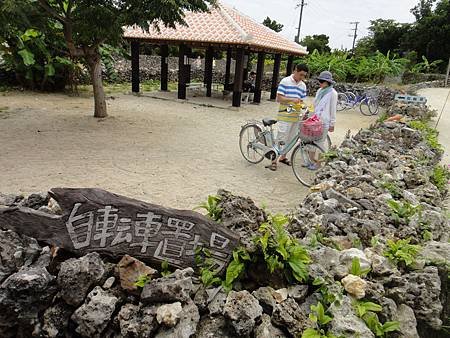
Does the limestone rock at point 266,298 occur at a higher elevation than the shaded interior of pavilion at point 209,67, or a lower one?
lower

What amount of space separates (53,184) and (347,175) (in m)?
3.75

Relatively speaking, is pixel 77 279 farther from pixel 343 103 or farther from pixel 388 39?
pixel 388 39

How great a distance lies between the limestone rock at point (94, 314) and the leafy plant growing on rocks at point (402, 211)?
2181mm

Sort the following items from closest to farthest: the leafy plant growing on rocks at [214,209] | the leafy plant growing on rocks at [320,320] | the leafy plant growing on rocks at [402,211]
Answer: the leafy plant growing on rocks at [320,320]
the leafy plant growing on rocks at [214,209]
the leafy plant growing on rocks at [402,211]

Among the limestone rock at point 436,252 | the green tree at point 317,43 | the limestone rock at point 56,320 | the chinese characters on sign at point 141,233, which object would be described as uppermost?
the green tree at point 317,43

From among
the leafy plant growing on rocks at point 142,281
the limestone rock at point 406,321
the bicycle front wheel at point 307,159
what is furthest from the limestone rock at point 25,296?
the bicycle front wheel at point 307,159

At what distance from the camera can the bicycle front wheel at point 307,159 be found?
486 centimetres

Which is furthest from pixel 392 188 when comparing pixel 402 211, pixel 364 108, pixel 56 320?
pixel 364 108

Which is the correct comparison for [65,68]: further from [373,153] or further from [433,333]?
[433,333]

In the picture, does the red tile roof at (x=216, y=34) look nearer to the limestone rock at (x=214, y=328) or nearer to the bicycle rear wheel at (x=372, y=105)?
the bicycle rear wheel at (x=372, y=105)

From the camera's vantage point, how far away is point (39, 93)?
1268cm

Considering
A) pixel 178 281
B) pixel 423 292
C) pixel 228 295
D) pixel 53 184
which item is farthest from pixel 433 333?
pixel 53 184

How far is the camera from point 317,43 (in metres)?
Answer: 32.8

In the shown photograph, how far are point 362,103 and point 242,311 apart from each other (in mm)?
13404
